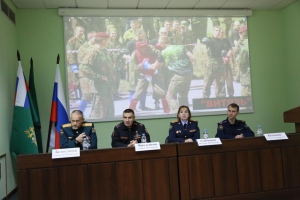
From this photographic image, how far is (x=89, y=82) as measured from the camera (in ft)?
14.4

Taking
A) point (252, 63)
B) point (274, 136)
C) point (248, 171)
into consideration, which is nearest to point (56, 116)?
point (248, 171)

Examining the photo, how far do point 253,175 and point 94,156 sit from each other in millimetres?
1557

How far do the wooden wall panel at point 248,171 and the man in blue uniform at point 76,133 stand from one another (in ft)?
5.04

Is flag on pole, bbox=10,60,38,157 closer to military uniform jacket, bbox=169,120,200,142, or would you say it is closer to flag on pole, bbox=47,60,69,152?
flag on pole, bbox=47,60,69,152

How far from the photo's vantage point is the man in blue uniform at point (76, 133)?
116 inches

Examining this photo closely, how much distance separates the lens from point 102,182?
2.49m

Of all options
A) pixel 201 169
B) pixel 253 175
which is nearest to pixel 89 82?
pixel 201 169

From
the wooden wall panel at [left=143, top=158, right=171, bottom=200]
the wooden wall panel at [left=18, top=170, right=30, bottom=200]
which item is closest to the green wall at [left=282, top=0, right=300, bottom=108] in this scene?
the wooden wall panel at [left=143, top=158, right=171, bottom=200]

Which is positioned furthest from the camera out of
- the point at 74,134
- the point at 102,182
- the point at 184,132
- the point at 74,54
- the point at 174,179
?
the point at 74,54

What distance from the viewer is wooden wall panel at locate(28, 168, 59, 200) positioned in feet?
7.85

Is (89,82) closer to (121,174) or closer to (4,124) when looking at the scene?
(4,124)

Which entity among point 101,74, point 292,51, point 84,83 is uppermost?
point 292,51

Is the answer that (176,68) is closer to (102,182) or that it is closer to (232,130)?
(232,130)

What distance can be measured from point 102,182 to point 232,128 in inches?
69.9
